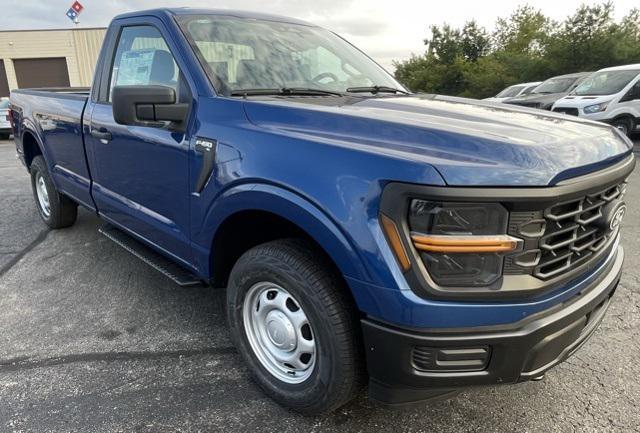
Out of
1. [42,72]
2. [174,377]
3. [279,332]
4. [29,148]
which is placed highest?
[29,148]

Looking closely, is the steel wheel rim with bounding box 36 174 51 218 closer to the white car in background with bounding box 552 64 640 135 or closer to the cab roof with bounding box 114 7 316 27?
the cab roof with bounding box 114 7 316 27

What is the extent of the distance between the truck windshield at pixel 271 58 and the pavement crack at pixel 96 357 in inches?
58.3

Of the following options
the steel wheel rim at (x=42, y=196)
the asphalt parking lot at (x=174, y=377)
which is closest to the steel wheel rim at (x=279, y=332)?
the asphalt parking lot at (x=174, y=377)

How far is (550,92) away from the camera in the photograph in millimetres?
14820

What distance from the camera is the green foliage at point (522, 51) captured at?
24609 mm

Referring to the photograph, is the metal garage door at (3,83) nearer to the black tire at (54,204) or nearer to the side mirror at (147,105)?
the black tire at (54,204)

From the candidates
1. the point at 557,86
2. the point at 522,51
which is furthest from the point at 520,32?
the point at 557,86

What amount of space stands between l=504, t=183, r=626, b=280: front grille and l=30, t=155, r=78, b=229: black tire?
175 inches

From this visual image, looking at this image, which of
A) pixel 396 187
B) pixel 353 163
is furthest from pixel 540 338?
pixel 353 163

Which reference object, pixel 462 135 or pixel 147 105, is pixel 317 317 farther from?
pixel 147 105

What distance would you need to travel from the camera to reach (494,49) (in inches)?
1766

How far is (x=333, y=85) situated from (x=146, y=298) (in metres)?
2.02

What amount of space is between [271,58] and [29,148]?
3616mm

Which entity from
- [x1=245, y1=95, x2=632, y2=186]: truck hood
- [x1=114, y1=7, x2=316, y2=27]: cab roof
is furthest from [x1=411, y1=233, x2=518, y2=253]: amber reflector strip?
[x1=114, y1=7, x2=316, y2=27]: cab roof
